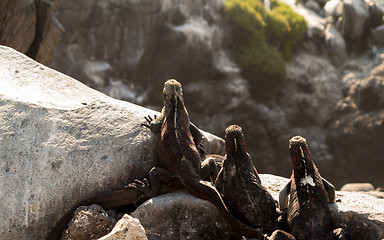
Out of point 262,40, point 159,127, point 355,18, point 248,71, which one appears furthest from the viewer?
point 355,18

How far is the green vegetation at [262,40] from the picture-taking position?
19.8m

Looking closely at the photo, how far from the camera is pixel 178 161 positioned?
5184 millimetres

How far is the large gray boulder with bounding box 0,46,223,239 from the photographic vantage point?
480 centimetres

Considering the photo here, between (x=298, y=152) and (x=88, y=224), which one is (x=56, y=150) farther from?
(x=298, y=152)

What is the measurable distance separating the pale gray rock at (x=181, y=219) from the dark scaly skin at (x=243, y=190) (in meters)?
0.24

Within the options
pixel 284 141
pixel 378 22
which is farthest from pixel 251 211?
pixel 378 22

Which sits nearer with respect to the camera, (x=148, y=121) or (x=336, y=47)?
(x=148, y=121)

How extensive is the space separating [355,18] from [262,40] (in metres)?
4.86

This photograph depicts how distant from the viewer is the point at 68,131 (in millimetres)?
5352

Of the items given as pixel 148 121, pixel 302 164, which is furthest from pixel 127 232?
pixel 302 164

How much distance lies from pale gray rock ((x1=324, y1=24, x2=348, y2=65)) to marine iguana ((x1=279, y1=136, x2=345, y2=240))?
55.8 feet

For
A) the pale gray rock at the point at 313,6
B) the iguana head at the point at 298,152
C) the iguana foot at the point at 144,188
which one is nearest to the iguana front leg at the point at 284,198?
the iguana head at the point at 298,152

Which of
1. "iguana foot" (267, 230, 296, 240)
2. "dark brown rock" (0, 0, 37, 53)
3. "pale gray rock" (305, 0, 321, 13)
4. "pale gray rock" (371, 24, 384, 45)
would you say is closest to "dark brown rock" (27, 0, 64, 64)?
"dark brown rock" (0, 0, 37, 53)

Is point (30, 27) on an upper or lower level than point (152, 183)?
lower
